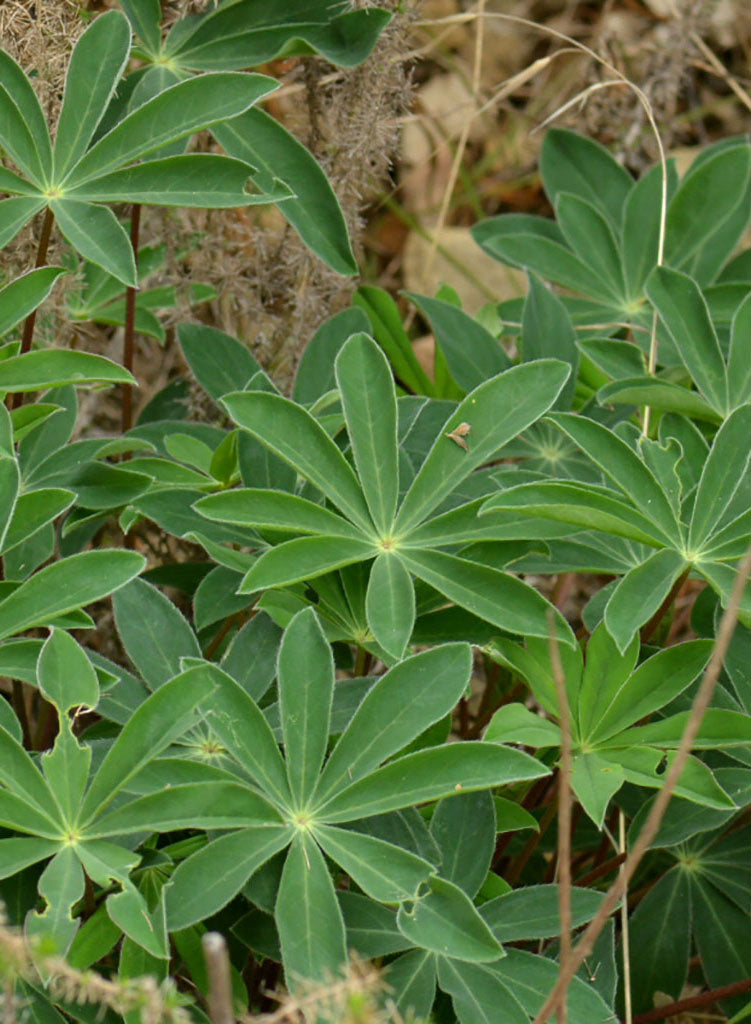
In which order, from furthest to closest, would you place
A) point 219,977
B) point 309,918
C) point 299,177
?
point 299,177 → point 309,918 → point 219,977

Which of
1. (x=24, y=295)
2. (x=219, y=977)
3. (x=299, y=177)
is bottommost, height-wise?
(x=219, y=977)

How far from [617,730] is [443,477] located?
0.34 meters

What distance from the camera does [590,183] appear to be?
7.23ft

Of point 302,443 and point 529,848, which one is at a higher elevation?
point 302,443

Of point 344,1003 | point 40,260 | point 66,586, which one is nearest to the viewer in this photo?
point 344,1003

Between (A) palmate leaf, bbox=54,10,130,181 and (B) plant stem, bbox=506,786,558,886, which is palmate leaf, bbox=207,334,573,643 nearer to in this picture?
(B) plant stem, bbox=506,786,558,886

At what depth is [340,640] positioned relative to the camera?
145 centimetres

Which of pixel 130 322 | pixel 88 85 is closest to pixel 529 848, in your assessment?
pixel 130 322

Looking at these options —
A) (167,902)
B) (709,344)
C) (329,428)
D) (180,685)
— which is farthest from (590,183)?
(167,902)

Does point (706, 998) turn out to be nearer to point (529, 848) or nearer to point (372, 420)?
point (529, 848)

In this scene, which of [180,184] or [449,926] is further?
[180,184]

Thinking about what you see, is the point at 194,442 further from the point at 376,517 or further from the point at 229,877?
the point at 229,877

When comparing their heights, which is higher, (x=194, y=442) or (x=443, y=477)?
(x=194, y=442)

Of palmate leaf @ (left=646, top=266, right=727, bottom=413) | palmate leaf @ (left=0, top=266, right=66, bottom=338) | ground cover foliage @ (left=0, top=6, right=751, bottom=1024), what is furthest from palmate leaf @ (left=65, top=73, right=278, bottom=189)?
palmate leaf @ (left=646, top=266, right=727, bottom=413)
